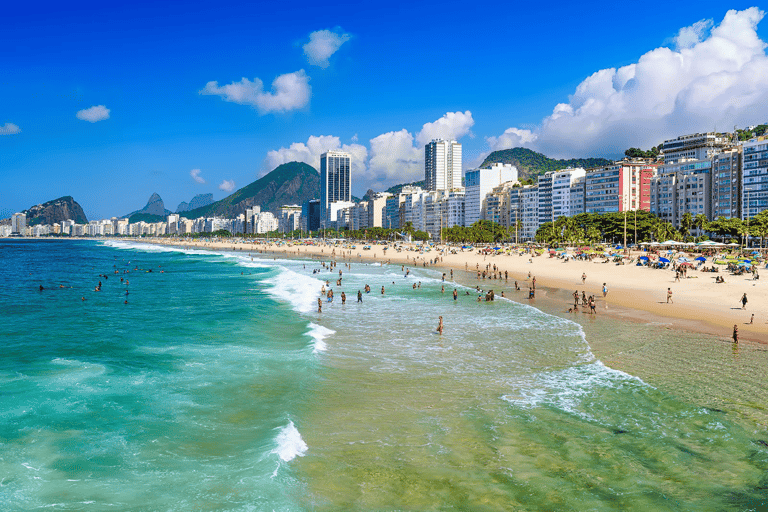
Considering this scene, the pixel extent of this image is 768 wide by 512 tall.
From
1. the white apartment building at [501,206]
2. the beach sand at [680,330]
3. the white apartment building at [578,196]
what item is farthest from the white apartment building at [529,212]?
the beach sand at [680,330]

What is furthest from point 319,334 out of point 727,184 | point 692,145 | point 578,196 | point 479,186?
point 692,145

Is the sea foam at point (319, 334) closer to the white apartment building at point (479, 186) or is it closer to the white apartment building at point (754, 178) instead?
the white apartment building at point (754, 178)

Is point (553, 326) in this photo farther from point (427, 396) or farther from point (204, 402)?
point (204, 402)

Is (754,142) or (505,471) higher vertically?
(754,142)

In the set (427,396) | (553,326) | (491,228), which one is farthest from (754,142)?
(427,396)

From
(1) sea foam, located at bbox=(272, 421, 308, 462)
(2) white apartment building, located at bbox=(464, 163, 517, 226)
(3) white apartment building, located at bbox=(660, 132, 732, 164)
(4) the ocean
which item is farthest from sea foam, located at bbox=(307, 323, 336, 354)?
(3) white apartment building, located at bbox=(660, 132, 732, 164)
